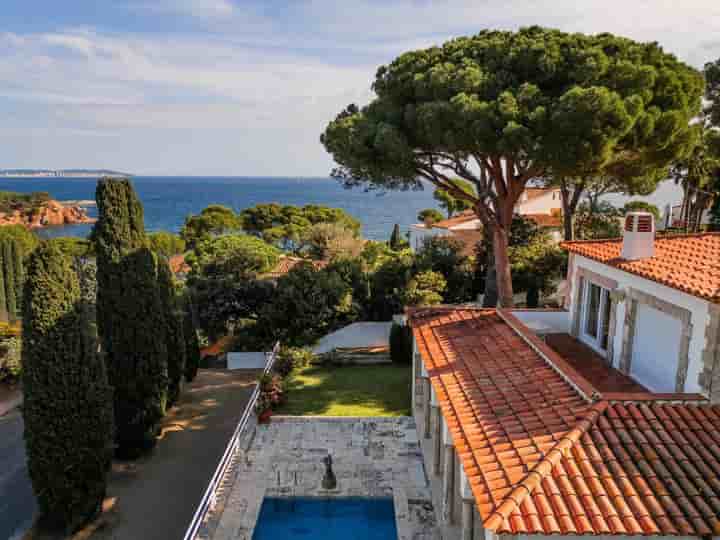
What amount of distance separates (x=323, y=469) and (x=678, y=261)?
9414mm

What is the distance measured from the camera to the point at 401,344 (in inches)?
891

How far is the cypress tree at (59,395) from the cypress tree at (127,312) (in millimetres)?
2792

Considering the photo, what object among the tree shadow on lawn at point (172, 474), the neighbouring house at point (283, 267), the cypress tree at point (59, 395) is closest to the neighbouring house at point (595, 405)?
the tree shadow on lawn at point (172, 474)

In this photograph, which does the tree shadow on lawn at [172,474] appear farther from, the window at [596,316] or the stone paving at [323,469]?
the window at [596,316]

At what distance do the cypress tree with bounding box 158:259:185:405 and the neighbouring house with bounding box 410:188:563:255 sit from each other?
16748 mm

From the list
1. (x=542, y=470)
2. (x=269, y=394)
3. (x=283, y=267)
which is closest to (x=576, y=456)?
(x=542, y=470)

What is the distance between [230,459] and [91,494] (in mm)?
3163

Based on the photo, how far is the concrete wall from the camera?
28.1 ft

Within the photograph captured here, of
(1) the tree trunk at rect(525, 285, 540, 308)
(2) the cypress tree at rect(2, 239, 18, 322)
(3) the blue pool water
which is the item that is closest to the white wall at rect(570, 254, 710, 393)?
(3) the blue pool water

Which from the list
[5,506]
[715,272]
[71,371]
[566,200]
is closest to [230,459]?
[71,371]

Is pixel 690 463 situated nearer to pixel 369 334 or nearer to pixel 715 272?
pixel 715 272

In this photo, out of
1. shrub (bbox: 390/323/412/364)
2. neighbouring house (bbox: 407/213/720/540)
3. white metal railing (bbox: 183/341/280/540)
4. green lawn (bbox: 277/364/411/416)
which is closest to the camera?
neighbouring house (bbox: 407/213/720/540)

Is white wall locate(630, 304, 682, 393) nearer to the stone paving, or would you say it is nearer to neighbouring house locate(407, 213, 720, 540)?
neighbouring house locate(407, 213, 720, 540)

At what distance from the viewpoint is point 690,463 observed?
22.6 feet
